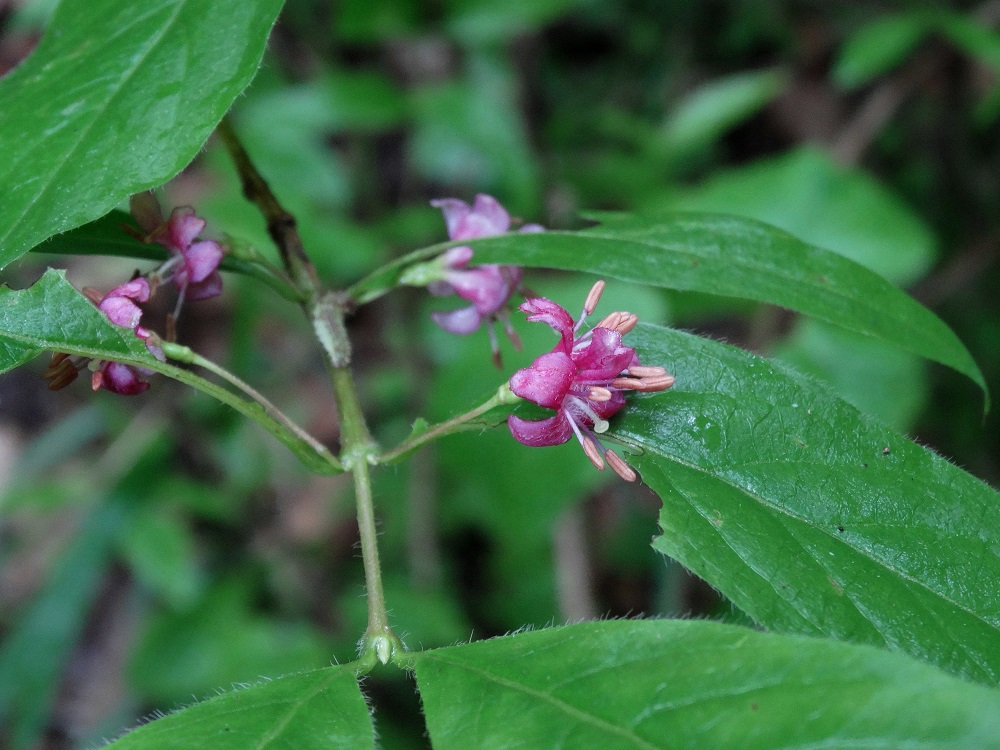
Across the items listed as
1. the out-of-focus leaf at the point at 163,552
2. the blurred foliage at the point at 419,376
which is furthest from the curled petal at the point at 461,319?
the out-of-focus leaf at the point at 163,552

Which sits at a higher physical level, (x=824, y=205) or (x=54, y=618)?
(x=824, y=205)

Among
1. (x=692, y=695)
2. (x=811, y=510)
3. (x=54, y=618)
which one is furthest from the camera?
(x=54, y=618)

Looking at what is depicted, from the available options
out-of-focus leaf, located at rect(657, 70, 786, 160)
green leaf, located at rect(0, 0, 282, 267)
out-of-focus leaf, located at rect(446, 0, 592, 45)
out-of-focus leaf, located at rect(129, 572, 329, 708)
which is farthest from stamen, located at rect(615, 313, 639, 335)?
out-of-focus leaf, located at rect(657, 70, 786, 160)

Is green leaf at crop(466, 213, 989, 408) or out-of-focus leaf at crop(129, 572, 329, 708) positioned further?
out-of-focus leaf at crop(129, 572, 329, 708)

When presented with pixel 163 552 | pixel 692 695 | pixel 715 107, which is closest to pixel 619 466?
pixel 692 695

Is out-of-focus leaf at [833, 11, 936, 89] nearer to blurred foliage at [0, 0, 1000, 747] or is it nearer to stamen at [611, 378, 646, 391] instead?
blurred foliage at [0, 0, 1000, 747]

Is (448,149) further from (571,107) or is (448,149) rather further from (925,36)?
(925,36)

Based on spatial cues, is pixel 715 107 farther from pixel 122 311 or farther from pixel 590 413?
pixel 122 311
